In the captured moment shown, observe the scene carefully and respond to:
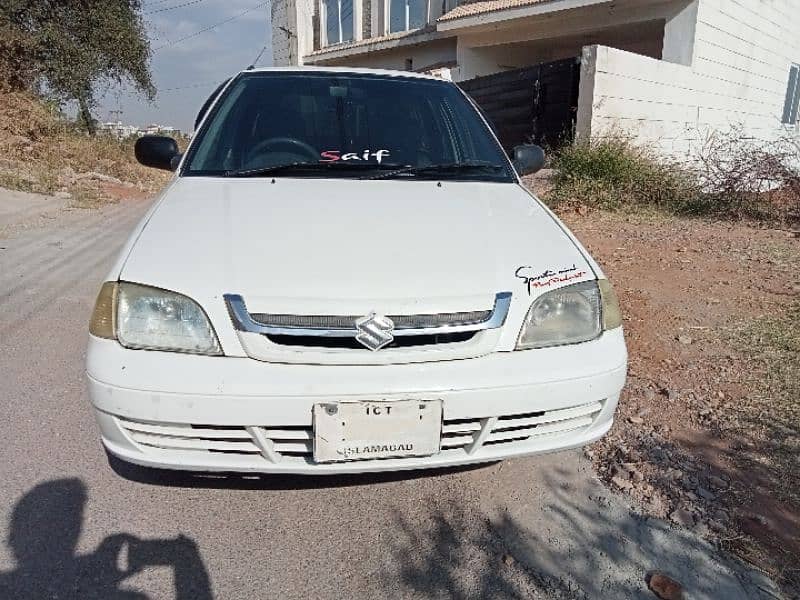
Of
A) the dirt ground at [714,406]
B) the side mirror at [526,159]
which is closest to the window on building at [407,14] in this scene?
the dirt ground at [714,406]

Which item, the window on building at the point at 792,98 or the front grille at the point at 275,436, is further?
the window on building at the point at 792,98

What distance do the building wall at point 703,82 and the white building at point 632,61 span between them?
0.02 meters

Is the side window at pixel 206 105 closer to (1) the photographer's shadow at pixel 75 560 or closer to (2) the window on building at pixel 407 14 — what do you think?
(1) the photographer's shadow at pixel 75 560

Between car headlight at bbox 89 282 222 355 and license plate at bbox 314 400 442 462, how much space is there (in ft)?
1.27

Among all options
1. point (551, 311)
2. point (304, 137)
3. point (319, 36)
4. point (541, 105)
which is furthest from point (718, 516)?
point (319, 36)

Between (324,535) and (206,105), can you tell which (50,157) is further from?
(324,535)

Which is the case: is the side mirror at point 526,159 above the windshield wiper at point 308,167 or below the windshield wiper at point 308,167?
above

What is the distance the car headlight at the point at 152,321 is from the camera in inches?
65.4

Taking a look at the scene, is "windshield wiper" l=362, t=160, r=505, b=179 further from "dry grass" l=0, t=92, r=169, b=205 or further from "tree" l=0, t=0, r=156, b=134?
"tree" l=0, t=0, r=156, b=134

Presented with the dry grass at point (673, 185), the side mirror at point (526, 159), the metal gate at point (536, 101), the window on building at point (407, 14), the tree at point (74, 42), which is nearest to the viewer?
the side mirror at point (526, 159)

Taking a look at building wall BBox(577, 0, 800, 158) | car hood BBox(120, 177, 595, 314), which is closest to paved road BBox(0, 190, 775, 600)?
car hood BBox(120, 177, 595, 314)

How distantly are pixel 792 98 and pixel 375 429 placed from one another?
16874mm

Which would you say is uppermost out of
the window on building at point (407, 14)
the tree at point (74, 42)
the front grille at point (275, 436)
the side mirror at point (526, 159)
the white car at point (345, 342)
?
the window on building at point (407, 14)

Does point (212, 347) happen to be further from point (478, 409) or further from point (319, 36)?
point (319, 36)
